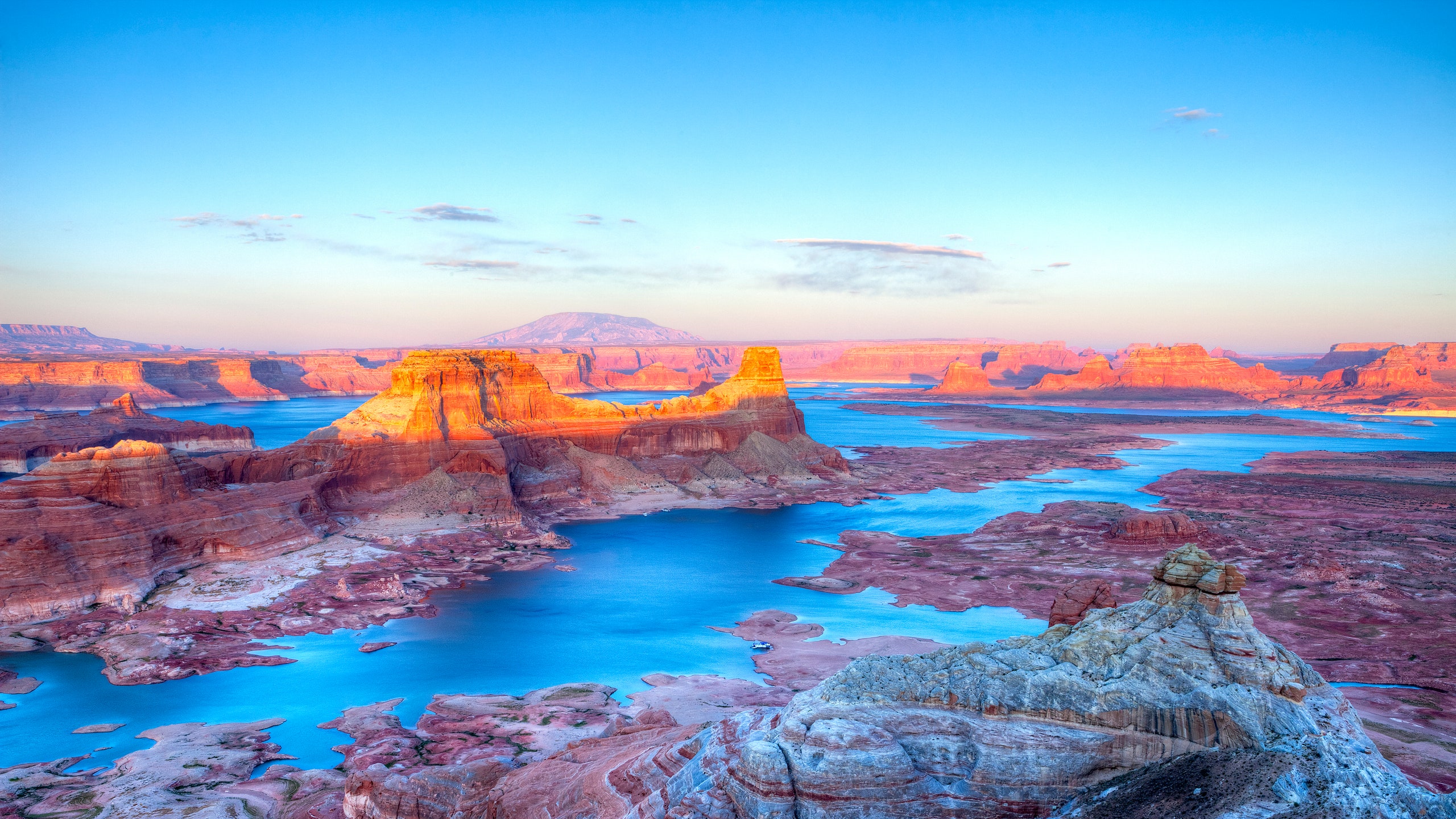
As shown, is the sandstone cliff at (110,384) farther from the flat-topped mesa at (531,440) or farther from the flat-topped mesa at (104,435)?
the flat-topped mesa at (531,440)

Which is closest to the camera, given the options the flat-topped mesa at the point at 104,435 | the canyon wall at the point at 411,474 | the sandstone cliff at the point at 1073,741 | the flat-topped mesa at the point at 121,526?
the sandstone cliff at the point at 1073,741

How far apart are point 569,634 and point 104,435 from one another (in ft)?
214

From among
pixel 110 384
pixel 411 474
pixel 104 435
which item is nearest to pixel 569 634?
pixel 411 474

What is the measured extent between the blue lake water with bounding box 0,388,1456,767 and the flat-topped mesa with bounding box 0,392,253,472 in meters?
45.4

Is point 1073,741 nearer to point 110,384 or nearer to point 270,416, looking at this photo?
point 270,416

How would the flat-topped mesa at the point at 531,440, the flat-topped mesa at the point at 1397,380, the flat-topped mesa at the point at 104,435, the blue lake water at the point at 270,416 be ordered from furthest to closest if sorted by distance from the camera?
1. the flat-topped mesa at the point at 1397,380
2. the blue lake water at the point at 270,416
3. the flat-topped mesa at the point at 104,435
4. the flat-topped mesa at the point at 531,440

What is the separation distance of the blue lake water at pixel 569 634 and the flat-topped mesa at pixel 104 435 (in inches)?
1788

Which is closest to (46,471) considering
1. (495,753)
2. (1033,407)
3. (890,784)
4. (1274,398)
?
(495,753)

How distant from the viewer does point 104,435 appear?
75.8m

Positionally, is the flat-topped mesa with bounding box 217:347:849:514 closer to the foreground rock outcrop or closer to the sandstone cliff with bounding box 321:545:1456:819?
the foreground rock outcrop

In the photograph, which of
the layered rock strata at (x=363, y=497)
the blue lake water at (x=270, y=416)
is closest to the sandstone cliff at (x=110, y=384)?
the blue lake water at (x=270, y=416)

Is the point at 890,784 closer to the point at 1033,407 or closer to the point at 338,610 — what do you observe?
the point at 338,610

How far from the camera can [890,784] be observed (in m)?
13.2

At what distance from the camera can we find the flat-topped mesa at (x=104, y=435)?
70125mm
